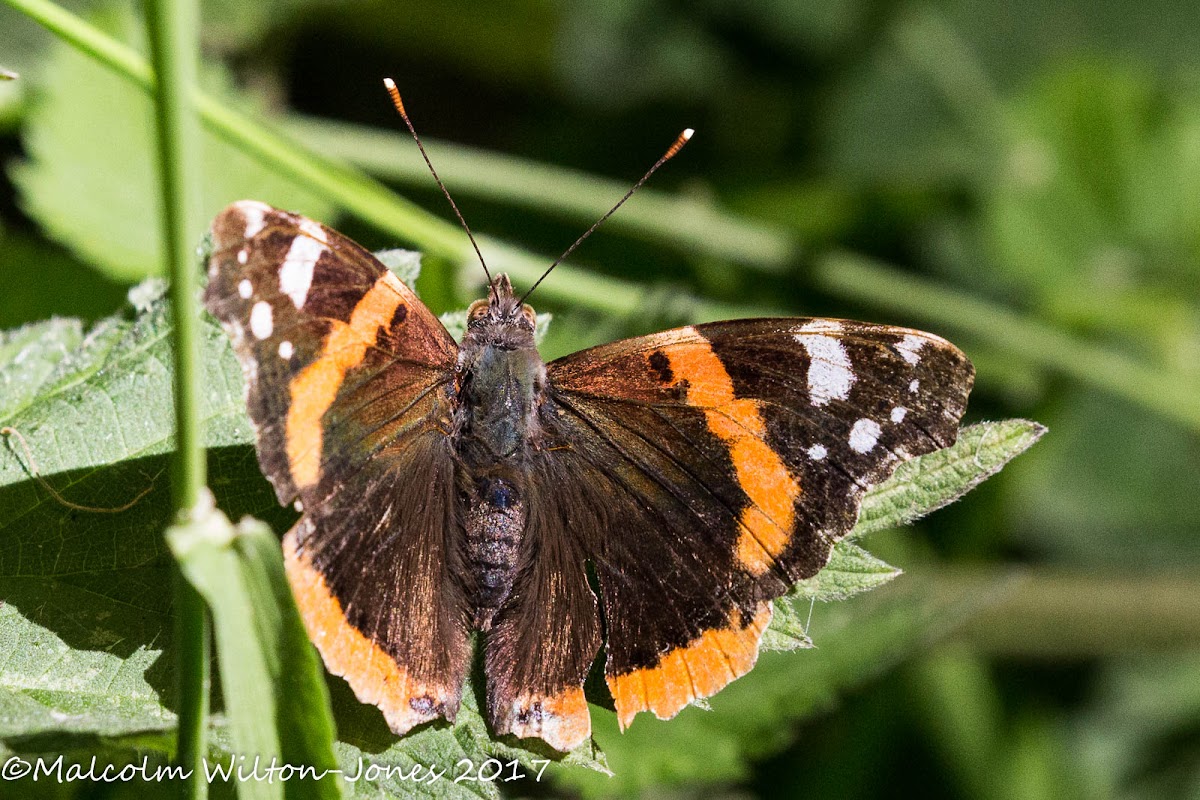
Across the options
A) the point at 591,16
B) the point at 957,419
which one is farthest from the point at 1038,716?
the point at 591,16

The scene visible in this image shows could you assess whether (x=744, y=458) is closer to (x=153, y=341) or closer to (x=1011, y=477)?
(x=153, y=341)

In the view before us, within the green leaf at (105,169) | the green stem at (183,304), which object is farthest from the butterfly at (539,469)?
the green leaf at (105,169)

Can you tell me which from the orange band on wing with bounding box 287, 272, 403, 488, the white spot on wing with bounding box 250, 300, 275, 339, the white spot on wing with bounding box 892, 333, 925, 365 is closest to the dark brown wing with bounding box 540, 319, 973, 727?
the white spot on wing with bounding box 892, 333, 925, 365

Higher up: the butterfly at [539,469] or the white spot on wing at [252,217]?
the white spot on wing at [252,217]

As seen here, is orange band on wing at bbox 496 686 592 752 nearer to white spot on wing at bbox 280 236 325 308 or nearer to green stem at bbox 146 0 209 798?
green stem at bbox 146 0 209 798

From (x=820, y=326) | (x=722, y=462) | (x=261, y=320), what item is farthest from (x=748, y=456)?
(x=261, y=320)

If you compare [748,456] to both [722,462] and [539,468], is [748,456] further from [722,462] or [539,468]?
[539,468]

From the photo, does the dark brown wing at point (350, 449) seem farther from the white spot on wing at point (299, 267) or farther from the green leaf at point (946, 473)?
the green leaf at point (946, 473)

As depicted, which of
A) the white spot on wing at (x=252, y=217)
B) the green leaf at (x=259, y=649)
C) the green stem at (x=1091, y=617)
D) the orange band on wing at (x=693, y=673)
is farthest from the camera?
the green stem at (x=1091, y=617)
